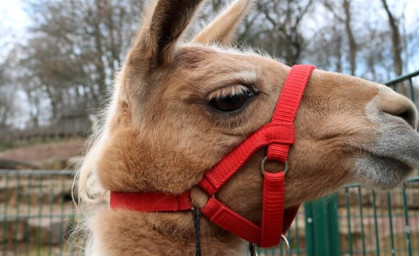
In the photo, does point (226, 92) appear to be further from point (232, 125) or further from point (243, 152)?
point (243, 152)

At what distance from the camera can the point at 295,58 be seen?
17344mm

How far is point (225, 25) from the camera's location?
275cm

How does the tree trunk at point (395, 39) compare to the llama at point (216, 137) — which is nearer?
the llama at point (216, 137)

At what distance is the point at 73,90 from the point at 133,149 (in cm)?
1961

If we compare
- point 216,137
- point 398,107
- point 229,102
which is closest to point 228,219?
point 216,137

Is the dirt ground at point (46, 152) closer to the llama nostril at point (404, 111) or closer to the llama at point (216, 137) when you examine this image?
the llama at point (216, 137)

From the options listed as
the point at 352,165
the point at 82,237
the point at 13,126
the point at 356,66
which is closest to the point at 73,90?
the point at 13,126

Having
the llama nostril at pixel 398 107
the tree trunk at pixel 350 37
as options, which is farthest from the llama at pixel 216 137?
the tree trunk at pixel 350 37

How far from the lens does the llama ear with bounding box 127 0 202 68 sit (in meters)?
1.92

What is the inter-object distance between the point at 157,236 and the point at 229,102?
2.32 feet

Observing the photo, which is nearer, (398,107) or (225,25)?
(398,107)

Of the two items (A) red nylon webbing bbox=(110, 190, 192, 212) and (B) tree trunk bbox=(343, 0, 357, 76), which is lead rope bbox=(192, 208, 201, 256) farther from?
(B) tree trunk bbox=(343, 0, 357, 76)

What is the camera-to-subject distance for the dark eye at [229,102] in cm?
198

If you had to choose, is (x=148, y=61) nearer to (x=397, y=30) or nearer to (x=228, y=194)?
(x=228, y=194)
